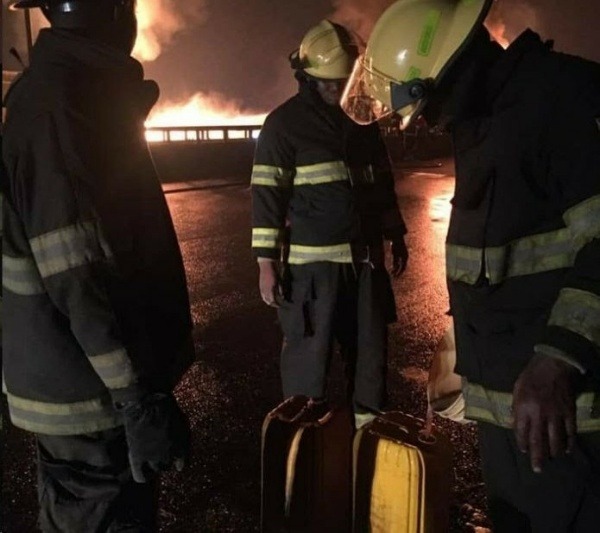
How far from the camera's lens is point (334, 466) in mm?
2480

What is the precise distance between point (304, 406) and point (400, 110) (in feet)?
4.10

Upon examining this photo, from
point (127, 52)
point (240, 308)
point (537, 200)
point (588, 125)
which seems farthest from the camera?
point (240, 308)

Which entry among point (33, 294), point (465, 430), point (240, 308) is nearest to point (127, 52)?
point (33, 294)

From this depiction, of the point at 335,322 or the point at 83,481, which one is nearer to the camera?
the point at 83,481

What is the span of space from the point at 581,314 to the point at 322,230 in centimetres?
190

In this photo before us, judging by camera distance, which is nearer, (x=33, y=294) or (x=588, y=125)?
(x=588, y=125)

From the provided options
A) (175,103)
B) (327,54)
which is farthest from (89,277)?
(175,103)

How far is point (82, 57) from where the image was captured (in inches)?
69.6

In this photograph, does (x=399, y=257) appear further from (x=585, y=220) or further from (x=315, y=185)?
(x=585, y=220)

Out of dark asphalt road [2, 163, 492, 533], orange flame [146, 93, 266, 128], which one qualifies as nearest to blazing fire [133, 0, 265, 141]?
orange flame [146, 93, 266, 128]

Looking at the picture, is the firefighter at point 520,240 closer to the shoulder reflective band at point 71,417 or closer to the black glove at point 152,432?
the black glove at point 152,432

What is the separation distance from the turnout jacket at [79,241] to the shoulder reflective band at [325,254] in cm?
129

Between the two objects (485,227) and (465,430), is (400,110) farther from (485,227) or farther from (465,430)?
(465,430)

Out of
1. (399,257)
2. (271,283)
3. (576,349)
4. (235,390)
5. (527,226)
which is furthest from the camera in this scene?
(235,390)
